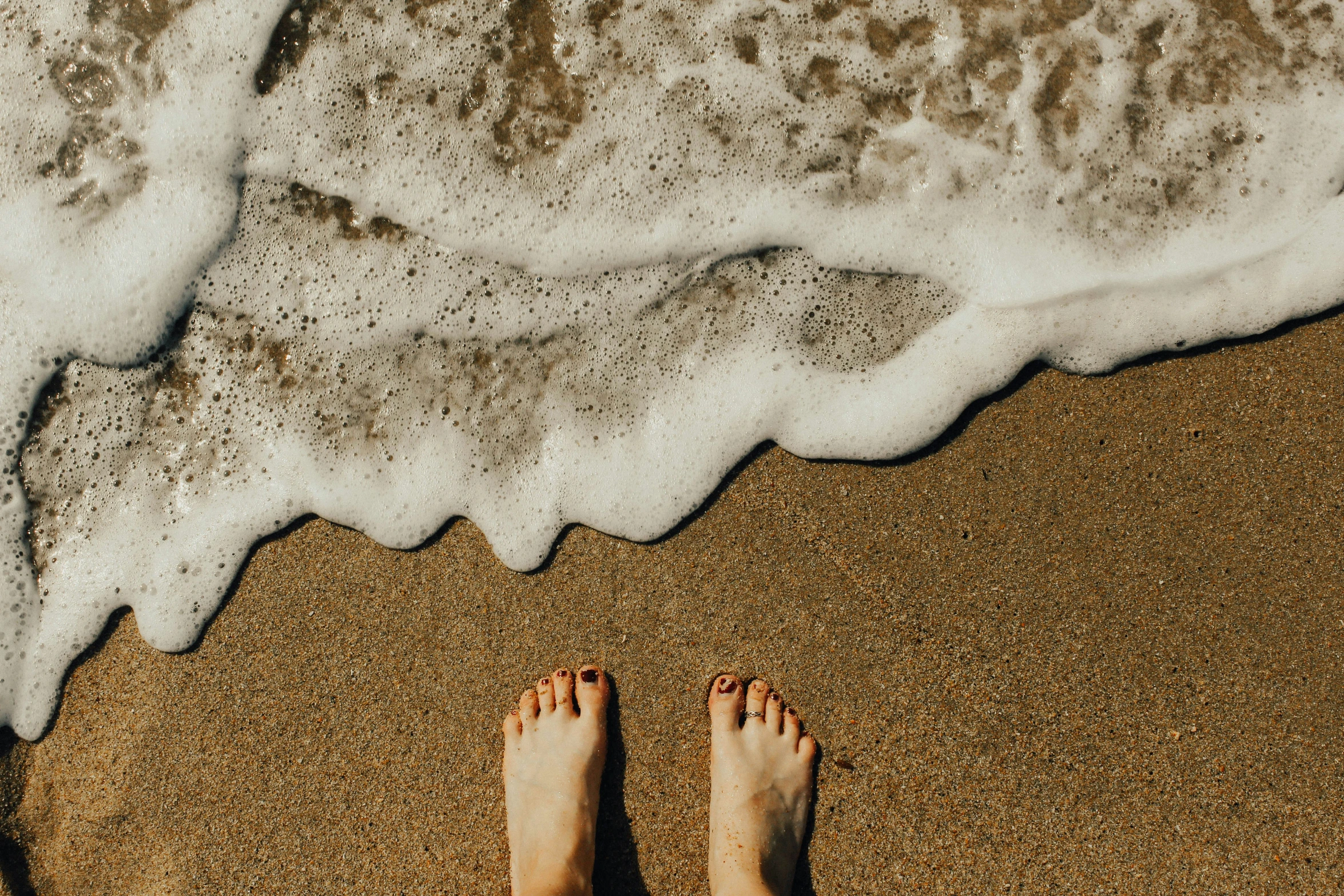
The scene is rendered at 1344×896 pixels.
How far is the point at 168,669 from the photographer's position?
195 cm

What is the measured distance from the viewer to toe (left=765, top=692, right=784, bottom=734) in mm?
1872

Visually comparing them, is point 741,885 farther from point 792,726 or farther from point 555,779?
point 555,779

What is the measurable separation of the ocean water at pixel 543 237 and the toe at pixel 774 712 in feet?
1.82

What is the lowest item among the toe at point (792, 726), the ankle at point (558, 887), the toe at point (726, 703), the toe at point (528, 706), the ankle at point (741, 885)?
the ankle at point (741, 885)

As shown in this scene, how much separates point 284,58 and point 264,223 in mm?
494

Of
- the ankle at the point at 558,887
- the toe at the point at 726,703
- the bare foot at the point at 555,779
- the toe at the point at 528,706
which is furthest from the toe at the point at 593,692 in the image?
the ankle at the point at 558,887

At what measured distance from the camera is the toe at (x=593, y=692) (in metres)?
1.89

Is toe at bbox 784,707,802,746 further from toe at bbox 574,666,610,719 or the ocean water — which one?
the ocean water

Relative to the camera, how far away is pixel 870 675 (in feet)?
6.12

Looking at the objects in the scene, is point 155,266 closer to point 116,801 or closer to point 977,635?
point 116,801

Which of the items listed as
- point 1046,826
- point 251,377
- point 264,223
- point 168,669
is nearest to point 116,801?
point 168,669

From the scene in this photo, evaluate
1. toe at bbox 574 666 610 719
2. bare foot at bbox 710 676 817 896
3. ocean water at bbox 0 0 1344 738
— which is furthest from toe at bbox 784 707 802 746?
ocean water at bbox 0 0 1344 738

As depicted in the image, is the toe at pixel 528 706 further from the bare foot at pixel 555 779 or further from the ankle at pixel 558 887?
the ankle at pixel 558 887

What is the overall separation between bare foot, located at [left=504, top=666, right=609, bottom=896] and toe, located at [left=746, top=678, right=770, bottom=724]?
0.39m
